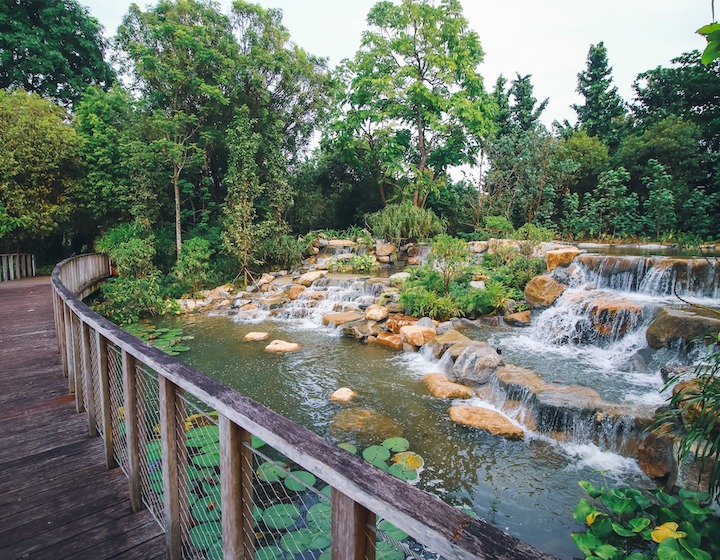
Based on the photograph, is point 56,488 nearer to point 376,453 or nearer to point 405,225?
point 376,453

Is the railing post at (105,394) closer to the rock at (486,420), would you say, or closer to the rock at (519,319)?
the rock at (486,420)

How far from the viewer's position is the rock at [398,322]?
8.04 m

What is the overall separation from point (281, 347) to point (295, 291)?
397 centimetres

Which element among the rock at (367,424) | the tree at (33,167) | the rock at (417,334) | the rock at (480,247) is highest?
the tree at (33,167)

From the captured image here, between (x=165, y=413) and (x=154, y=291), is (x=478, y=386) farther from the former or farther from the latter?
(x=154, y=291)

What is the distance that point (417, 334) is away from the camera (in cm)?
737

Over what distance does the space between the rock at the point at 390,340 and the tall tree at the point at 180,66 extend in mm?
8435

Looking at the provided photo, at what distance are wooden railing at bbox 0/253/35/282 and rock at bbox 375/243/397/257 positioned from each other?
11.9 m

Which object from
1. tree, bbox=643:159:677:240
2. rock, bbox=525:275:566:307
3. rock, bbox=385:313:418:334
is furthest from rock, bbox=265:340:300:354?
tree, bbox=643:159:677:240

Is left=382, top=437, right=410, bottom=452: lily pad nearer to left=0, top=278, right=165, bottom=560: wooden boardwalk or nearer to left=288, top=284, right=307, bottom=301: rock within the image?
left=0, top=278, right=165, bottom=560: wooden boardwalk

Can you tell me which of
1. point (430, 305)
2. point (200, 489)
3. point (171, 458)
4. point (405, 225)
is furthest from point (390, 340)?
point (405, 225)

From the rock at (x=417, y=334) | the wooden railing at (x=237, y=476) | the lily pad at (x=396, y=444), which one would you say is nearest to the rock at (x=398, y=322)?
the rock at (x=417, y=334)

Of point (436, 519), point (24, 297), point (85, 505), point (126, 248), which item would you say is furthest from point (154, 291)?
point (436, 519)

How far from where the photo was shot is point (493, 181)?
53.9 feet
